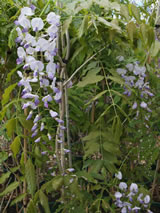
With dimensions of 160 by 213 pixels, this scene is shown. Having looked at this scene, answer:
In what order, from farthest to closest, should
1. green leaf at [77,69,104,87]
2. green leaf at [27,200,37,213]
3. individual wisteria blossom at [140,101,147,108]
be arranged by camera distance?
individual wisteria blossom at [140,101,147,108] < green leaf at [27,200,37,213] < green leaf at [77,69,104,87]

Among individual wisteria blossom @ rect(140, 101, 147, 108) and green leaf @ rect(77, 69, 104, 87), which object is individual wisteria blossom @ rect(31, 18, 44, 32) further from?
individual wisteria blossom @ rect(140, 101, 147, 108)

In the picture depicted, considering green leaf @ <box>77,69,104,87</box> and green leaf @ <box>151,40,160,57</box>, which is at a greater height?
green leaf @ <box>151,40,160,57</box>

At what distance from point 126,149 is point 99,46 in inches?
29.6

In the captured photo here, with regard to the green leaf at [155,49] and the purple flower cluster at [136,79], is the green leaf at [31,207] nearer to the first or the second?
the purple flower cluster at [136,79]

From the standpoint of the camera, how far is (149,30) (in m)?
0.83

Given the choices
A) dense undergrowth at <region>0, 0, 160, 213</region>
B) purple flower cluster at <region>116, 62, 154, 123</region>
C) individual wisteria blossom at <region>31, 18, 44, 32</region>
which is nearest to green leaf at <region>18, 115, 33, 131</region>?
dense undergrowth at <region>0, 0, 160, 213</region>

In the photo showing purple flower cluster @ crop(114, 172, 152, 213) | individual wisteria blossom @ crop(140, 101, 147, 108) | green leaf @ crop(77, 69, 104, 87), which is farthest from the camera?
purple flower cluster @ crop(114, 172, 152, 213)

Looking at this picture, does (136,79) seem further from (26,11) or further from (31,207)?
(31,207)

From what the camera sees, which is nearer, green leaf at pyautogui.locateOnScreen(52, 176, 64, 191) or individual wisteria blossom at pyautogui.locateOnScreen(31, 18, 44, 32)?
individual wisteria blossom at pyautogui.locateOnScreen(31, 18, 44, 32)

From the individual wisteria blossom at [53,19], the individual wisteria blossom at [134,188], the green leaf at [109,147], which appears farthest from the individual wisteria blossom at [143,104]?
the individual wisteria blossom at [53,19]

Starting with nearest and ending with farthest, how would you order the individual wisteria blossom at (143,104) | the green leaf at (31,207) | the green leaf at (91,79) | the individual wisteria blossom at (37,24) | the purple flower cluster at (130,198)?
the individual wisteria blossom at (37,24) → the green leaf at (91,79) → the green leaf at (31,207) → the individual wisteria blossom at (143,104) → the purple flower cluster at (130,198)

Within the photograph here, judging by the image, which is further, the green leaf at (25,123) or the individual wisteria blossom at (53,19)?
the green leaf at (25,123)

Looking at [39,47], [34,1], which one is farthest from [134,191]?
[34,1]

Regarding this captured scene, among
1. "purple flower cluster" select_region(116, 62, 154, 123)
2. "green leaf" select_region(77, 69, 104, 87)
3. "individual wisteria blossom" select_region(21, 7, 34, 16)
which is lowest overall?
"purple flower cluster" select_region(116, 62, 154, 123)
